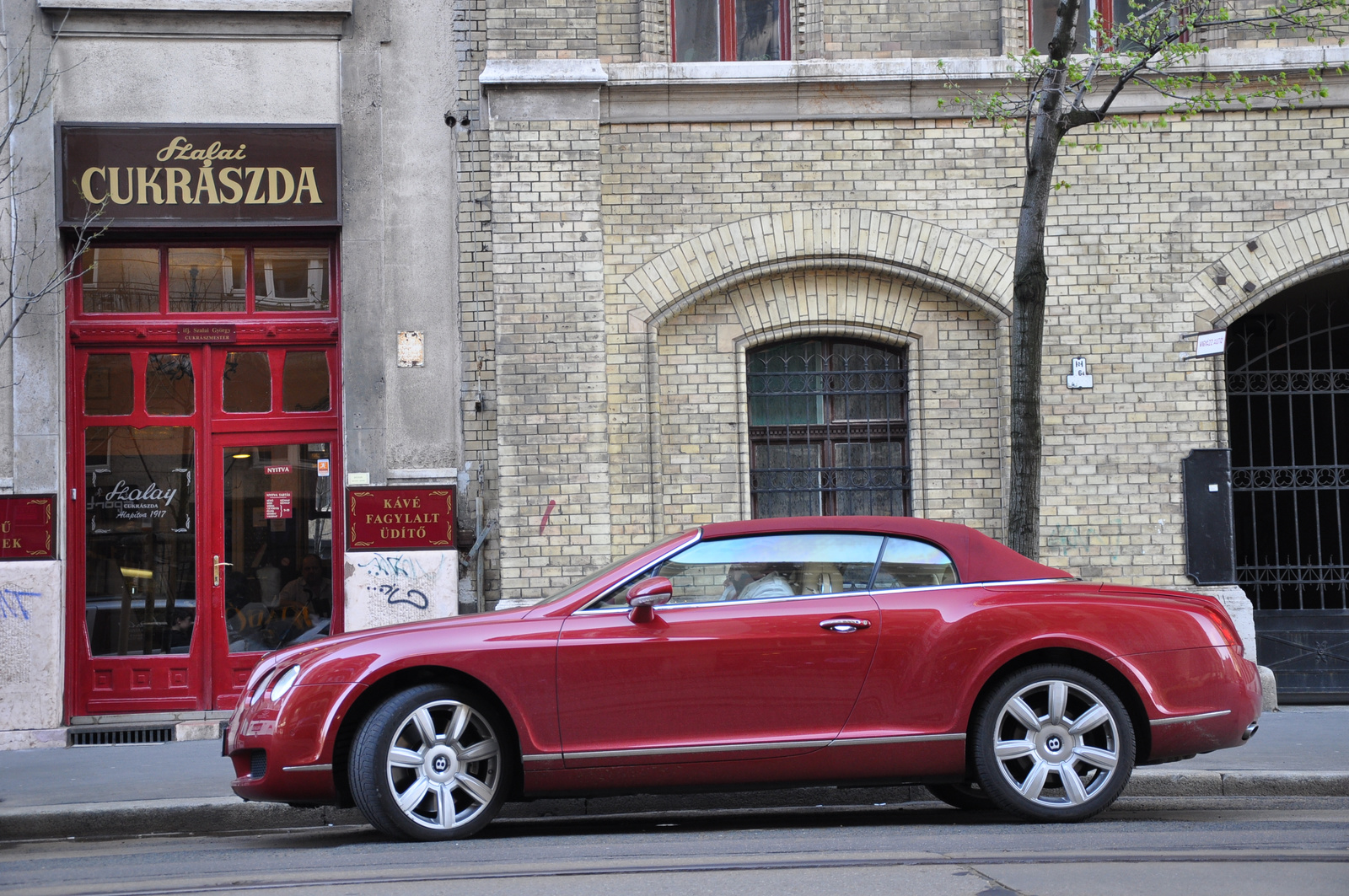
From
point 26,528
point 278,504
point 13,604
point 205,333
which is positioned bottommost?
point 13,604

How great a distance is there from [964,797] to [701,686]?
70.0 inches

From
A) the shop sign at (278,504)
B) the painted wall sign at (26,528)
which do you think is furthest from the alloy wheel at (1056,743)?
the painted wall sign at (26,528)

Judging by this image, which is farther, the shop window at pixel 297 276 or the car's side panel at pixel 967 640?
the shop window at pixel 297 276

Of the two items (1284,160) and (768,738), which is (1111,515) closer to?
(1284,160)

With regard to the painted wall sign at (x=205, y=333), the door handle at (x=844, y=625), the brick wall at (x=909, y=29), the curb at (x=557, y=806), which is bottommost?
the curb at (x=557, y=806)

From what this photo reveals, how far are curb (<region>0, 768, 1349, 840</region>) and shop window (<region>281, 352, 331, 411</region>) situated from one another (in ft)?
14.3

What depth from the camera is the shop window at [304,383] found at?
1077 cm

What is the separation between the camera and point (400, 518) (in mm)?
10422

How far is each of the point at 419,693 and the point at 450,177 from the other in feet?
19.5

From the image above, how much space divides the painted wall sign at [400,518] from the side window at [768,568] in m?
4.75

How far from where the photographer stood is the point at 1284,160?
10.8 meters

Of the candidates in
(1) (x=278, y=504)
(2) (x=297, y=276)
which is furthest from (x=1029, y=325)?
(1) (x=278, y=504)

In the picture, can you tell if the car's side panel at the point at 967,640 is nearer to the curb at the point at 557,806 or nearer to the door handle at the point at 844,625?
the door handle at the point at 844,625

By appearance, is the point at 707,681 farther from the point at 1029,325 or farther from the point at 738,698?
the point at 1029,325
